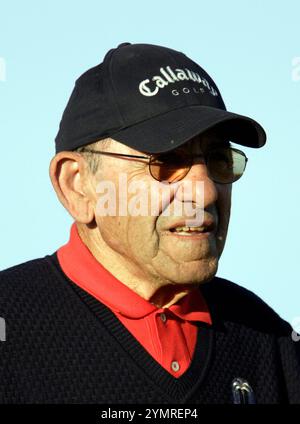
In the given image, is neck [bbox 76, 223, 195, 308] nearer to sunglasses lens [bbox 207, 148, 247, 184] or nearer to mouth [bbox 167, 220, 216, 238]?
mouth [bbox 167, 220, 216, 238]

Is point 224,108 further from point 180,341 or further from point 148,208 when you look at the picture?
point 180,341

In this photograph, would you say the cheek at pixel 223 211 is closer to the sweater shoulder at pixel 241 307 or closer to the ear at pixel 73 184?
the sweater shoulder at pixel 241 307

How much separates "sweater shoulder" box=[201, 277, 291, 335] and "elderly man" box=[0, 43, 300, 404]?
19cm

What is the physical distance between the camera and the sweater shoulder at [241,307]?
18.3 ft

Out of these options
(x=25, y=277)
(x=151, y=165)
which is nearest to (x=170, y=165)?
(x=151, y=165)

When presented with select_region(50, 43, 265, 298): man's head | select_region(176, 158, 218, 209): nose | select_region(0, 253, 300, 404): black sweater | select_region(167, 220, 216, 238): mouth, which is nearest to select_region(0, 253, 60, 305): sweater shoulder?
select_region(0, 253, 300, 404): black sweater

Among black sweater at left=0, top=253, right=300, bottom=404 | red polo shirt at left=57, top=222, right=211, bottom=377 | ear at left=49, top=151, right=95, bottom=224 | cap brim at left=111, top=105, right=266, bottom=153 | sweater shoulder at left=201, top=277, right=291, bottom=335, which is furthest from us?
sweater shoulder at left=201, top=277, right=291, bottom=335

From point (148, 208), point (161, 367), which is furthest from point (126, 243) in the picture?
point (161, 367)

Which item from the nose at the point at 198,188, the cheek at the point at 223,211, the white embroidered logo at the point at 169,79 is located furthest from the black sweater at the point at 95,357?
the white embroidered logo at the point at 169,79

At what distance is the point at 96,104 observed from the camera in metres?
5.22

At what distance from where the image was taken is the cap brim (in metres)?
5.01

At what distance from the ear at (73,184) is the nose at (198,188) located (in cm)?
44

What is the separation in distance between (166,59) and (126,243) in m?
0.82

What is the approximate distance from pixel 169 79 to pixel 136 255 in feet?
2.49
